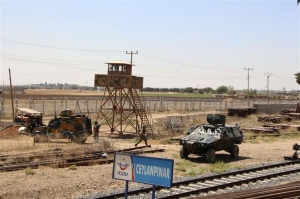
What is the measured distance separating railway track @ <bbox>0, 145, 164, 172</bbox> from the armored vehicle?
375cm

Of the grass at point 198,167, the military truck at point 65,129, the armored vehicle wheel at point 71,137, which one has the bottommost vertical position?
the grass at point 198,167

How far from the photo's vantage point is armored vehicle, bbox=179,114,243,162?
20.1 meters

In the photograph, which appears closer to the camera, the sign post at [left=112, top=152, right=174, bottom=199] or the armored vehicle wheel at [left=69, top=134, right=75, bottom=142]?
the sign post at [left=112, top=152, right=174, bottom=199]

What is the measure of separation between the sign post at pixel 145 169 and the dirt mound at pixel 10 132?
2028 cm

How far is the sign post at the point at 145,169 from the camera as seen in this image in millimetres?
9344

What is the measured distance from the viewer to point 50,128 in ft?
89.8

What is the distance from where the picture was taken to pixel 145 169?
968 cm

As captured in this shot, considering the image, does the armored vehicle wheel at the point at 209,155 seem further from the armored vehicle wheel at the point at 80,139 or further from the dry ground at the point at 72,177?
the armored vehicle wheel at the point at 80,139

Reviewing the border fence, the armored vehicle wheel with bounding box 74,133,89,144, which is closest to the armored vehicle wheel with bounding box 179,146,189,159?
the armored vehicle wheel with bounding box 74,133,89,144

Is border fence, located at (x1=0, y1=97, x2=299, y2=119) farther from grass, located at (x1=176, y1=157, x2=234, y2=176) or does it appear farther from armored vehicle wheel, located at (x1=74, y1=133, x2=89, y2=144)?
grass, located at (x1=176, y1=157, x2=234, y2=176)

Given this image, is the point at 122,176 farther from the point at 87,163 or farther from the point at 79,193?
the point at 87,163

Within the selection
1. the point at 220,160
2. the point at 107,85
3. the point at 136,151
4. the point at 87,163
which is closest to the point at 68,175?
the point at 87,163

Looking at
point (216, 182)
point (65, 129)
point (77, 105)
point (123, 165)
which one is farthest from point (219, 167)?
point (77, 105)

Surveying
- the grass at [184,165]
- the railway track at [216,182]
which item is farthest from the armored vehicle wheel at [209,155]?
the railway track at [216,182]
